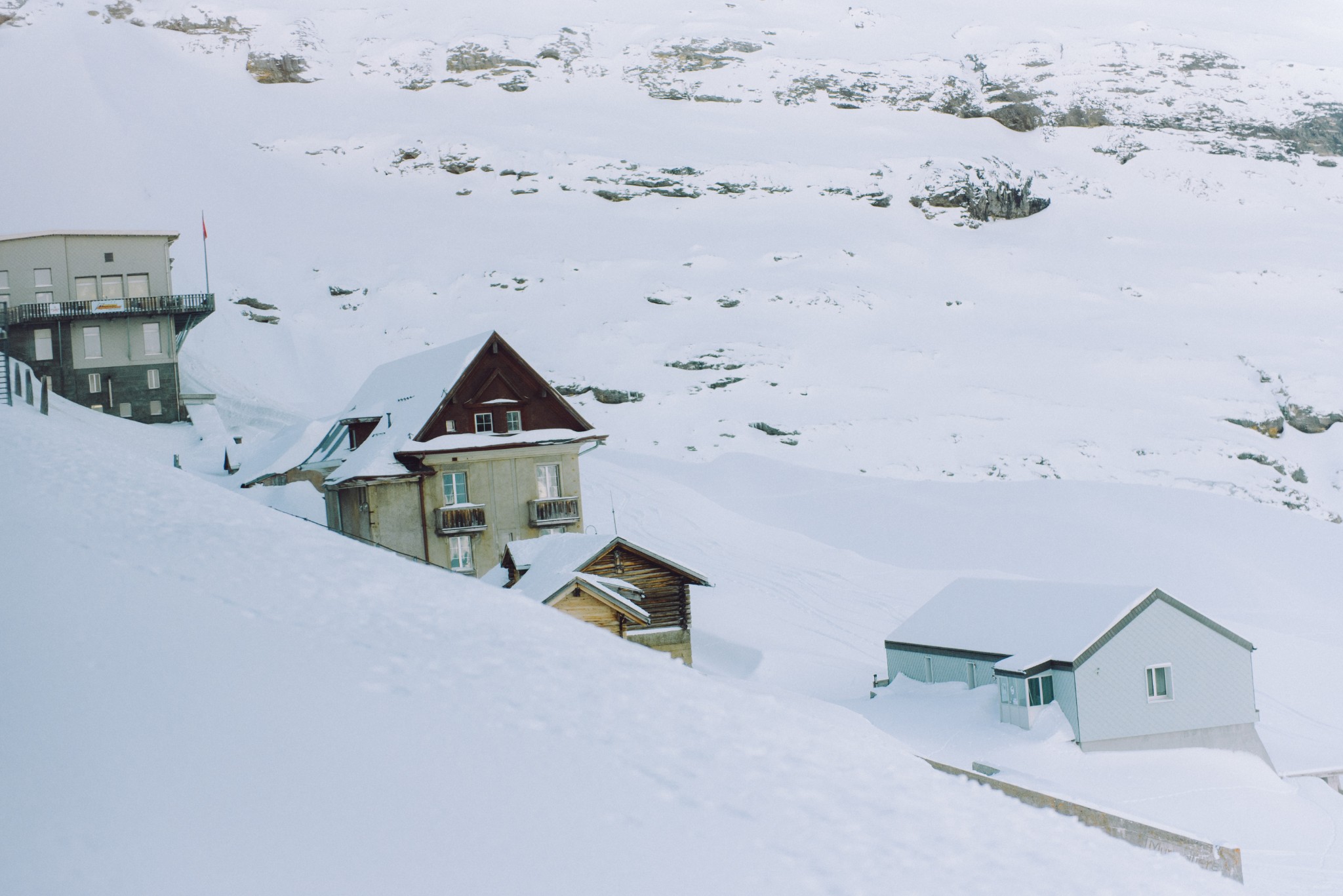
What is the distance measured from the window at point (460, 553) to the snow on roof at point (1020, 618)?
40.3 ft

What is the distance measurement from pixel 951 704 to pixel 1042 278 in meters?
64.7

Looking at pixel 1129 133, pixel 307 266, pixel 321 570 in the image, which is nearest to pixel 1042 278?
pixel 1129 133

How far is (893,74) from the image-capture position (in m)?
120

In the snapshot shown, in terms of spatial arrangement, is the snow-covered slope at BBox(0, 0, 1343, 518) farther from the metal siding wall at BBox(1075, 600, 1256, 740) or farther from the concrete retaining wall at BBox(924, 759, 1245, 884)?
the concrete retaining wall at BBox(924, 759, 1245, 884)

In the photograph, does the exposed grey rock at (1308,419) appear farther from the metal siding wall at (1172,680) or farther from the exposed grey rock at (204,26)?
the exposed grey rock at (204,26)

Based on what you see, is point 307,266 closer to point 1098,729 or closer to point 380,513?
point 380,513

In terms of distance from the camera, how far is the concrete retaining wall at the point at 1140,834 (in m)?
6.90

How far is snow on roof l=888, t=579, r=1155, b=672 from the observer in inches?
1025

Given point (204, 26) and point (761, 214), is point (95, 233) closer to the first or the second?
point (761, 214)

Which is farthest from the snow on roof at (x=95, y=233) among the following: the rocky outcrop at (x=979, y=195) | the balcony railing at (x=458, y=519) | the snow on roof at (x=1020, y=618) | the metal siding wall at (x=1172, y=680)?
the rocky outcrop at (x=979, y=195)

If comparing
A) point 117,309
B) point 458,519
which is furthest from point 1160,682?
point 117,309

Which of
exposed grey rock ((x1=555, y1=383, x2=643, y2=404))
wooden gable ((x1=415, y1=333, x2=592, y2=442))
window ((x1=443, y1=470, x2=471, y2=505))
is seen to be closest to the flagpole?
exposed grey rock ((x1=555, y1=383, x2=643, y2=404))

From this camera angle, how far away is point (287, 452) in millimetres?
36531

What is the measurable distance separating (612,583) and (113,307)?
3183 cm
